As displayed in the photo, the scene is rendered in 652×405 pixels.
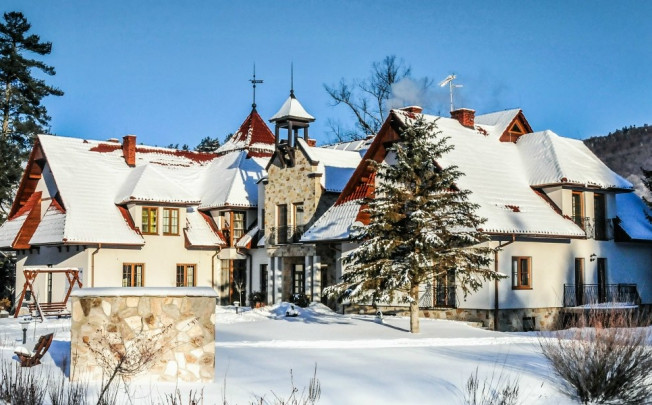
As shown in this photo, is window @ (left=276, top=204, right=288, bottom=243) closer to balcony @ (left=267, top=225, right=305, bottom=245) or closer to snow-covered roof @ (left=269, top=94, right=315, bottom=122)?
balcony @ (left=267, top=225, right=305, bottom=245)

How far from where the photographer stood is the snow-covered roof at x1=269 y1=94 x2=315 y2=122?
1331 inches

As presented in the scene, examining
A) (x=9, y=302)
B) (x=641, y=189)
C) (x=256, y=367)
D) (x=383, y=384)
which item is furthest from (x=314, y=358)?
(x=641, y=189)

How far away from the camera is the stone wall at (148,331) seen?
39.3ft

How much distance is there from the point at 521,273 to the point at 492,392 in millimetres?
15182

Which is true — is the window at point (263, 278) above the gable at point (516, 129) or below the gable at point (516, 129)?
below

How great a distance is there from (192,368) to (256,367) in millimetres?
2143

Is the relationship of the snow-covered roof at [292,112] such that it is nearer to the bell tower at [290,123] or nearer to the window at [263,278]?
the bell tower at [290,123]

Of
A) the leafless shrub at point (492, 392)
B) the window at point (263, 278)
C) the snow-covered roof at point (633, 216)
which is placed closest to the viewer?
the leafless shrub at point (492, 392)

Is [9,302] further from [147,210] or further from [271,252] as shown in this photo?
[271,252]

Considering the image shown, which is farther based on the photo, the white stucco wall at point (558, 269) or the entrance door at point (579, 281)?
the entrance door at point (579, 281)

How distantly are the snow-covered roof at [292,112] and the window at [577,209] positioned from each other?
10.9m

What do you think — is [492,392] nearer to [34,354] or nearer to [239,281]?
[34,354]

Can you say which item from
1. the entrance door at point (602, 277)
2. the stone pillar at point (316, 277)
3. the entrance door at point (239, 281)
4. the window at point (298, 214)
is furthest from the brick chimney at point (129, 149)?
the entrance door at point (602, 277)

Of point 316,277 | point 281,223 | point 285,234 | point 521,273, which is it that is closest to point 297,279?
point 285,234
